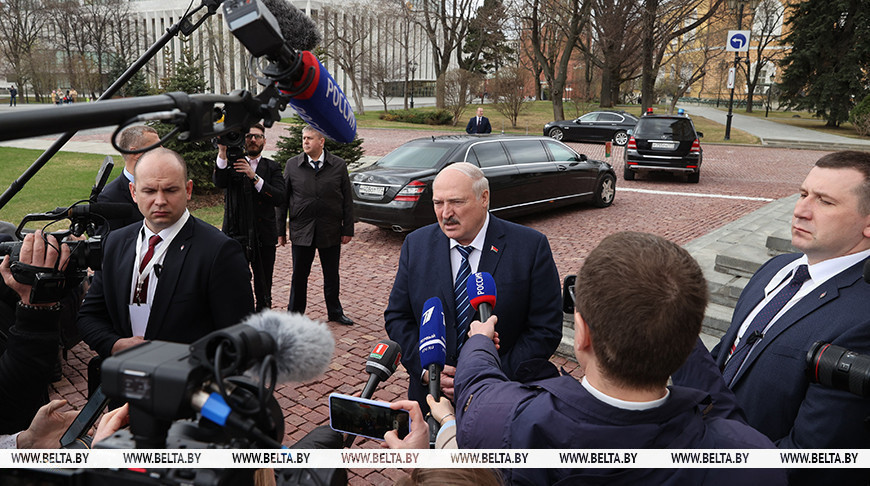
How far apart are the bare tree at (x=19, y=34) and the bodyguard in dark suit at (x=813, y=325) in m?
61.9

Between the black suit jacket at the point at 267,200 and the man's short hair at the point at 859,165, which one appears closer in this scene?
the man's short hair at the point at 859,165

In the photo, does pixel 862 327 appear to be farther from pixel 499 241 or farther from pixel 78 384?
pixel 78 384

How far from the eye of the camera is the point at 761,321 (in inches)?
99.8

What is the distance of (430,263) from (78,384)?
3766 millimetres

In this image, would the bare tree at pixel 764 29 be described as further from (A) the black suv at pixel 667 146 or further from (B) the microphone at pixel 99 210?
(B) the microphone at pixel 99 210

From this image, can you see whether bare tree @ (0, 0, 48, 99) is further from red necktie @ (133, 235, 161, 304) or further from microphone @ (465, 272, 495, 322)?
microphone @ (465, 272, 495, 322)

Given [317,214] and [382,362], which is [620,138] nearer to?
[317,214]

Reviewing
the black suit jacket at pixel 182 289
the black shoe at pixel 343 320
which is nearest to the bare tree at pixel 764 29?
the black shoe at pixel 343 320

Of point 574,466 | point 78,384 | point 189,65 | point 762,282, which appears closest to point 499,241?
point 762,282

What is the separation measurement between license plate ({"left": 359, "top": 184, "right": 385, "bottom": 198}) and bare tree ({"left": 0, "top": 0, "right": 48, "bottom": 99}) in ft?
179

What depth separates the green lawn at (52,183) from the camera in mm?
Result: 11469

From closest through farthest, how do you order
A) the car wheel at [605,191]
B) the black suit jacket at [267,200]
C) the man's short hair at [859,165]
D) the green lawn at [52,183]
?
the man's short hair at [859,165] → the black suit jacket at [267,200] → the green lawn at [52,183] → the car wheel at [605,191]

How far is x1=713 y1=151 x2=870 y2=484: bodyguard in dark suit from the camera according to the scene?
2031 mm

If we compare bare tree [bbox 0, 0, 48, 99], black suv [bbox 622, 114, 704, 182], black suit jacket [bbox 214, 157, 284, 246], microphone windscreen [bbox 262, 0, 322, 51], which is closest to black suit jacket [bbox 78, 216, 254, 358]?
microphone windscreen [bbox 262, 0, 322, 51]
